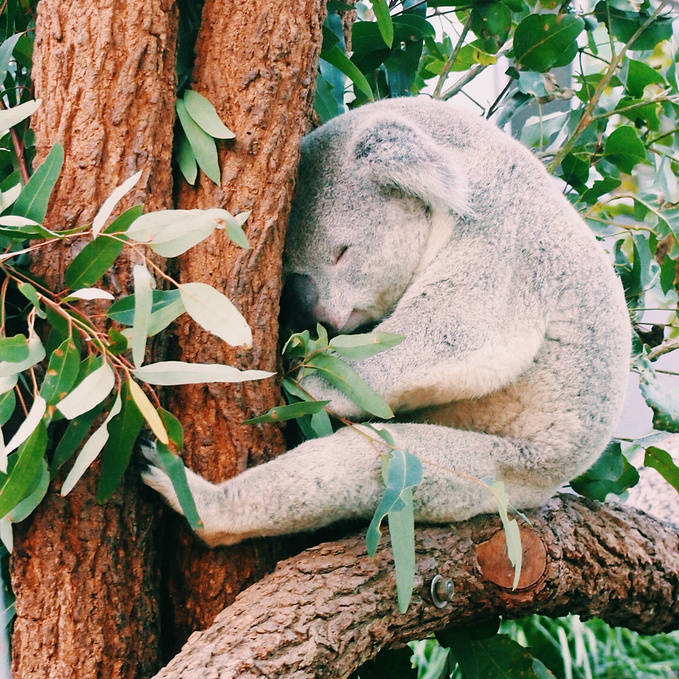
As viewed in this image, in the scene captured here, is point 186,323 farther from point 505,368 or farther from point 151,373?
point 505,368

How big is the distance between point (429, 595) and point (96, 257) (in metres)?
1.07

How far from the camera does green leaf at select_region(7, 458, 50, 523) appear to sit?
4.50ft

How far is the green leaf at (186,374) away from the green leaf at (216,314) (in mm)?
88

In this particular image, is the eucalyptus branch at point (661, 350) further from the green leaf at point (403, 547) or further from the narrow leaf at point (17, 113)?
the narrow leaf at point (17, 113)

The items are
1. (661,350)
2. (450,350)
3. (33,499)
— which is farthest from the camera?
(661,350)

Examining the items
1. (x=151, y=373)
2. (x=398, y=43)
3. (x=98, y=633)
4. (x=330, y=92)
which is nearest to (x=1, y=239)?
(x=151, y=373)

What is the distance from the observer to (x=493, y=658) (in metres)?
2.05

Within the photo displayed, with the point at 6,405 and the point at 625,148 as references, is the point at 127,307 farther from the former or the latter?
the point at 625,148

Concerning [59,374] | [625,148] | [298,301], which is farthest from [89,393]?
[625,148]

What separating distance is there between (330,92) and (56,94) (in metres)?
1.08

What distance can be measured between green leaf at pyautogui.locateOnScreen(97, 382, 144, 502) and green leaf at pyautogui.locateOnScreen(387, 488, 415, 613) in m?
0.53

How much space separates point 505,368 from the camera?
183 centimetres

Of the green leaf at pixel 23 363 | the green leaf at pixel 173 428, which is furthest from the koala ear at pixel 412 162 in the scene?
the green leaf at pixel 23 363

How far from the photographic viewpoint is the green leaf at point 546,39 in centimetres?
250
